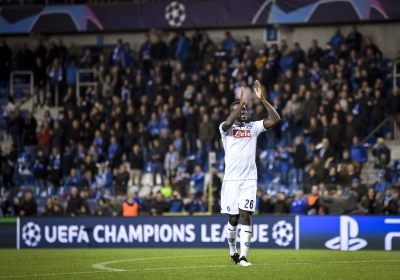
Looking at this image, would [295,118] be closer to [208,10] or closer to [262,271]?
[208,10]

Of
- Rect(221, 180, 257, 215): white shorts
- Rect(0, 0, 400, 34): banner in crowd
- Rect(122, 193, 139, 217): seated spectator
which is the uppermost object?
Rect(0, 0, 400, 34): banner in crowd

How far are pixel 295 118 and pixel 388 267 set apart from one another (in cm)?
1280

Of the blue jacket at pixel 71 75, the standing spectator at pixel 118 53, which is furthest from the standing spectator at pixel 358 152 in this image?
the blue jacket at pixel 71 75

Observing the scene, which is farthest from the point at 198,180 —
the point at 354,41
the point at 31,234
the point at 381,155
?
the point at 354,41

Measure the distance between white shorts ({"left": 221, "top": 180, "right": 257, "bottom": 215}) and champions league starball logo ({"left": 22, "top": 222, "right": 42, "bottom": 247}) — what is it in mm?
10356

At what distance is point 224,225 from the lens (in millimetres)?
20516

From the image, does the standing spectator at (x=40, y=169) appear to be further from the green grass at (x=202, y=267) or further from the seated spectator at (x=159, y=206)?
the green grass at (x=202, y=267)

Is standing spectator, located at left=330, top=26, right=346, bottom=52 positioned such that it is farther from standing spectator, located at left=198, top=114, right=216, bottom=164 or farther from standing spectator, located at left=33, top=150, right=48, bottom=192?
standing spectator, located at left=33, top=150, right=48, bottom=192

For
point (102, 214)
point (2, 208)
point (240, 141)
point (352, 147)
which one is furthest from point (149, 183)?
point (240, 141)

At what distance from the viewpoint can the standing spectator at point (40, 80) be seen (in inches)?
1182

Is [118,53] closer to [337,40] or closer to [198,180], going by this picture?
[198,180]

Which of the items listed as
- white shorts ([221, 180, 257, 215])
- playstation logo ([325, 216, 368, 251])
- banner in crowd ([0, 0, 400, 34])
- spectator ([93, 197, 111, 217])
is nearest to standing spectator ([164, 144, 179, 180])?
spectator ([93, 197, 111, 217])

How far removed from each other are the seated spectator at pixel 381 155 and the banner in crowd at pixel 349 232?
13.3ft

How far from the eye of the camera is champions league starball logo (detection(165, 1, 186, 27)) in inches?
1139
